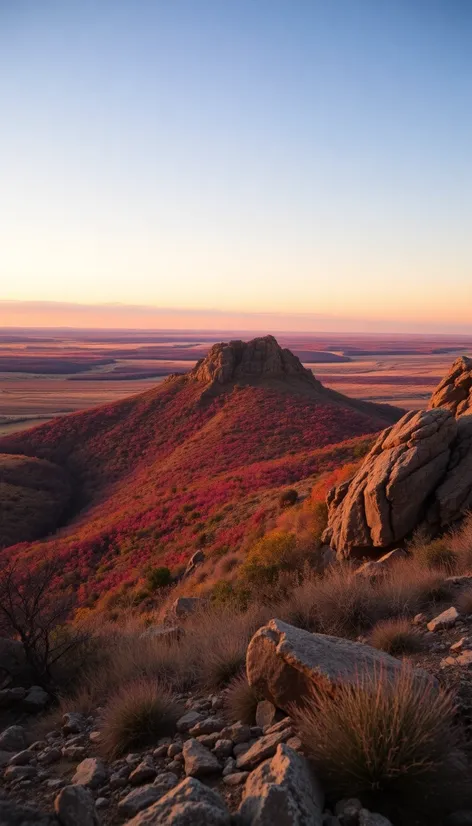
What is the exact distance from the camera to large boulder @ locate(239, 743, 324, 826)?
343cm

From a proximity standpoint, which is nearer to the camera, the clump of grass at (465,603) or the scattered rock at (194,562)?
the clump of grass at (465,603)

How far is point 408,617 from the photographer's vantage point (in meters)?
7.65

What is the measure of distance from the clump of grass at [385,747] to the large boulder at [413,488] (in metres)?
8.49

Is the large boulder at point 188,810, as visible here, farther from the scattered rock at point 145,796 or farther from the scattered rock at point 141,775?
the scattered rock at point 141,775

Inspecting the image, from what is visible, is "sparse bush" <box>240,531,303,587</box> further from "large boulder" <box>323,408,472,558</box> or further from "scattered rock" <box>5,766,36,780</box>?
"scattered rock" <box>5,766,36,780</box>

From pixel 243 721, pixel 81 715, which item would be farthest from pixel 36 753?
pixel 243 721

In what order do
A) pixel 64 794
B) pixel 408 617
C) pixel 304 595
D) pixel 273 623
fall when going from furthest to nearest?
pixel 304 595
pixel 408 617
pixel 273 623
pixel 64 794

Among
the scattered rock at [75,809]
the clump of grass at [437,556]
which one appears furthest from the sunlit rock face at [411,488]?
the scattered rock at [75,809]

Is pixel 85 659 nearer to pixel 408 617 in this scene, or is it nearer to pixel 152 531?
pixel 408 617

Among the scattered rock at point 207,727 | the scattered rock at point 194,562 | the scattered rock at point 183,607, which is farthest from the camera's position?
the scattered rock at point 194,562

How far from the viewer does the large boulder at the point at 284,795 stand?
343 cm

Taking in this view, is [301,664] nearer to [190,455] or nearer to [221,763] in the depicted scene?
[221,763]

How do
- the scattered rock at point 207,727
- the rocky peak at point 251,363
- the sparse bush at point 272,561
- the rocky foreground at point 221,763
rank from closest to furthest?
the rocky foreground at point 221,763
the scattered rock at point 207,727
the sparse bush at point 272,561
the rocky peak at point 251,363

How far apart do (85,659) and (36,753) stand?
2.82 meters
